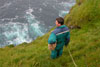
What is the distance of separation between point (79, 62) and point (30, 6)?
3001cm

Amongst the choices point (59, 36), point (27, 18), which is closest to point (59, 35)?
point (59, 36)

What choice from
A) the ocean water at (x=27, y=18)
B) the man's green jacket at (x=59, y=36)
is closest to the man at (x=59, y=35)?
the man's green jacket at (x=59, y=36)

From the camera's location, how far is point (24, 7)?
34812 mm

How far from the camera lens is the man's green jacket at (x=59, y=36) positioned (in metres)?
6.00

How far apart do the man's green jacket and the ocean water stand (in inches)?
792

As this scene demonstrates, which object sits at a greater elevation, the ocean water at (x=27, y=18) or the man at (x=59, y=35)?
the man at (x=59, y=35)

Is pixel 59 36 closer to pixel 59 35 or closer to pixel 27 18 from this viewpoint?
pixel 59 35

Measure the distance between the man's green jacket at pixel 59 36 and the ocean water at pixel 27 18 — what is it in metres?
20.1

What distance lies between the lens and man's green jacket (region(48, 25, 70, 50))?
236 inches

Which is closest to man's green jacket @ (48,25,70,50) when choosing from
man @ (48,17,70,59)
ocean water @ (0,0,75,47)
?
man @ (48,17,70,59)

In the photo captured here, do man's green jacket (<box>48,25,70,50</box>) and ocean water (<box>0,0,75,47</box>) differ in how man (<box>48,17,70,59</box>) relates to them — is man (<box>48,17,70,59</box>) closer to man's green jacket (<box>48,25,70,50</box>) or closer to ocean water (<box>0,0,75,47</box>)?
man's green jacket (<box>48,25,70,50</box>)

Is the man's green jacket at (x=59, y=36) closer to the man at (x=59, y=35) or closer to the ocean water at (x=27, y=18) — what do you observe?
the man at (x=59, y=35)

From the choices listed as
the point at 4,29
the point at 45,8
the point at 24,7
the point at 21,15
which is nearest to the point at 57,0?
the point at 45,8

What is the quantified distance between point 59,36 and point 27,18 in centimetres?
2579
